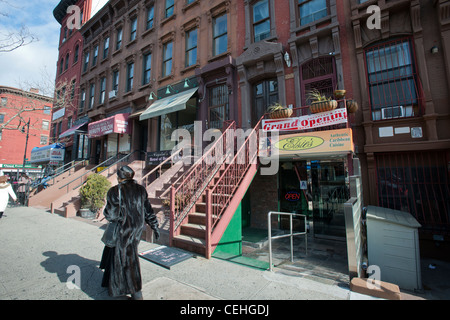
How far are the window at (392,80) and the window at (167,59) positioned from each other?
A: 31.7ft

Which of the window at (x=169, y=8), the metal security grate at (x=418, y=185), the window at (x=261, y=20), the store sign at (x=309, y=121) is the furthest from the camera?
the window at (x=169, y=8)

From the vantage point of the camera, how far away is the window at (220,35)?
1049 cm

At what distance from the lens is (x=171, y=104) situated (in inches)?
408

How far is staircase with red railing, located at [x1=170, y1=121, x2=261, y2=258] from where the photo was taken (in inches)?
189

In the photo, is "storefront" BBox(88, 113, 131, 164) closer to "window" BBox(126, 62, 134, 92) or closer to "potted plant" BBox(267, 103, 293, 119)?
"window" BBox(126, 62, 134, 92)

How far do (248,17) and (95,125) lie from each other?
11.4 metres

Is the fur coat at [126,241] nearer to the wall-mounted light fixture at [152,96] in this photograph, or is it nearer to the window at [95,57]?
the wall-mounted light fixture at [152,96]

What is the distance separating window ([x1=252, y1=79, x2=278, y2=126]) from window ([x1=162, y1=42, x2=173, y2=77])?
5765 mm

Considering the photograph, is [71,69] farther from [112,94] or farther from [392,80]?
[392,80]

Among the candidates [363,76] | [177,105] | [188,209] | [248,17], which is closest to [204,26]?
[248,17]

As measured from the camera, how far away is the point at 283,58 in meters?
8.43

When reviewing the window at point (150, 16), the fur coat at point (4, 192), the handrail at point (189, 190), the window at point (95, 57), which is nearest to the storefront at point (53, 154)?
the window at point (95, 57)

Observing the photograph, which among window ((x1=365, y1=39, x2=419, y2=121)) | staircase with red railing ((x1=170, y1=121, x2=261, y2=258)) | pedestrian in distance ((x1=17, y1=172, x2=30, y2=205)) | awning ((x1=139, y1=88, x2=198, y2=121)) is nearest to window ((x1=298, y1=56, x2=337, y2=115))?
window ((x1=365, y1=39, x2=419, y2=121))
